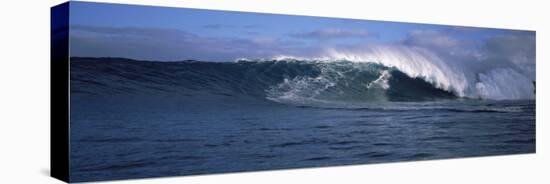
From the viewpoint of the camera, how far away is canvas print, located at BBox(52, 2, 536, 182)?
8.51 meters

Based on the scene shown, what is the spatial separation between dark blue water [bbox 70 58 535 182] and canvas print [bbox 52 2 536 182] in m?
0.02

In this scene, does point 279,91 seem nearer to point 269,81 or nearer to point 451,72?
point 269,81

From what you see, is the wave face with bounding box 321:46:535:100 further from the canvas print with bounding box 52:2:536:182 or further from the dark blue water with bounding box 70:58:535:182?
the dark blue water with bounding box 70:58:535:182

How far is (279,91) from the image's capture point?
980 cm

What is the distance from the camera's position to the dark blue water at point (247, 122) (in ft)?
27.7

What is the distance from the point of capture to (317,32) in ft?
32.7

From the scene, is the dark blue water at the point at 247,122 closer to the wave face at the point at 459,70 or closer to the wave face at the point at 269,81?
the wave face at the point at 269,81

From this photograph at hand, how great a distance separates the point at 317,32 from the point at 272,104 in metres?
1.13

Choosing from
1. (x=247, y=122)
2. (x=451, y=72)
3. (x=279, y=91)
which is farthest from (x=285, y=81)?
(x=451, y=72)

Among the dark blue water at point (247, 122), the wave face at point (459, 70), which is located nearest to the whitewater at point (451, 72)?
the wave face at point (459, 70)

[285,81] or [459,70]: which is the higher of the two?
[459,70]

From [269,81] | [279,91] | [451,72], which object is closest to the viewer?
[269,81]

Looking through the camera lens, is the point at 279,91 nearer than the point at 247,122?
No

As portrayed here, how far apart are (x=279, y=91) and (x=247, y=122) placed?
650 millimetres
